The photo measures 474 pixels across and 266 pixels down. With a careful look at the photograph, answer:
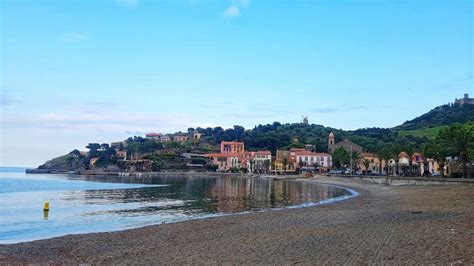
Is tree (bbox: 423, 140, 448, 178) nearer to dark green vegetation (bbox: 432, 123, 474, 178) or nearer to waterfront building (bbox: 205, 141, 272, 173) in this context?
dark green vegetation (bbox: 432, 123, 474, 178)

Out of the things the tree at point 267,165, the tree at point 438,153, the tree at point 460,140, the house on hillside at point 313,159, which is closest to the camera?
the tree at point 460,140

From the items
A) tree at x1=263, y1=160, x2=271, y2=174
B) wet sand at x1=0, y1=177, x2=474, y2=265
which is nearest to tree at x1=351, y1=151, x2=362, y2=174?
tree at x1=263, y1=160, x2=271, y2=174

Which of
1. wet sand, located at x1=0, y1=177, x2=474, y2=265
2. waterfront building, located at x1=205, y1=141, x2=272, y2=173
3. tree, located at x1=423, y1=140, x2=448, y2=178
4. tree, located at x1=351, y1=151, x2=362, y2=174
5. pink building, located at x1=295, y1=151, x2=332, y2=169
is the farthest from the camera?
waterfront building, located at x1=205, y1=141, x2=272, y2=173

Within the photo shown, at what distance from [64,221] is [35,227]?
2981 mm

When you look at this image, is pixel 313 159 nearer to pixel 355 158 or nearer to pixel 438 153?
pixel 355 158

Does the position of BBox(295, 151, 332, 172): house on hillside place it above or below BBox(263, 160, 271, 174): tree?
above

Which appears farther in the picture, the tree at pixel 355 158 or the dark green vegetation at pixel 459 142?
the tree at pixel 355 158

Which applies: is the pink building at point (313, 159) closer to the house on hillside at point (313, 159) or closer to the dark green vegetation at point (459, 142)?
the house on hillside at point (313, 159)

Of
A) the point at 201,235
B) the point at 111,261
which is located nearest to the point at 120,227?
the point at 201,235

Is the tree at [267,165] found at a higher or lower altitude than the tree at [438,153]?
lower

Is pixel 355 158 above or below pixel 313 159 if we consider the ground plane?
above

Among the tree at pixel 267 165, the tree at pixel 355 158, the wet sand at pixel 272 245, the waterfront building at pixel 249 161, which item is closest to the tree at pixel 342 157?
the tree at pixel 355 158

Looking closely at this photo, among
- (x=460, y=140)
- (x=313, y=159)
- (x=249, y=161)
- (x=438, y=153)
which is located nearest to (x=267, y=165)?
(x=249, y=161)

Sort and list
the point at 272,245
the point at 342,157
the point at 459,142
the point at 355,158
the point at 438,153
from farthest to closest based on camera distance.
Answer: the point at 355,158, the point at 342,157, the point at 438,153, the point at 459,142, the point at 272,245
